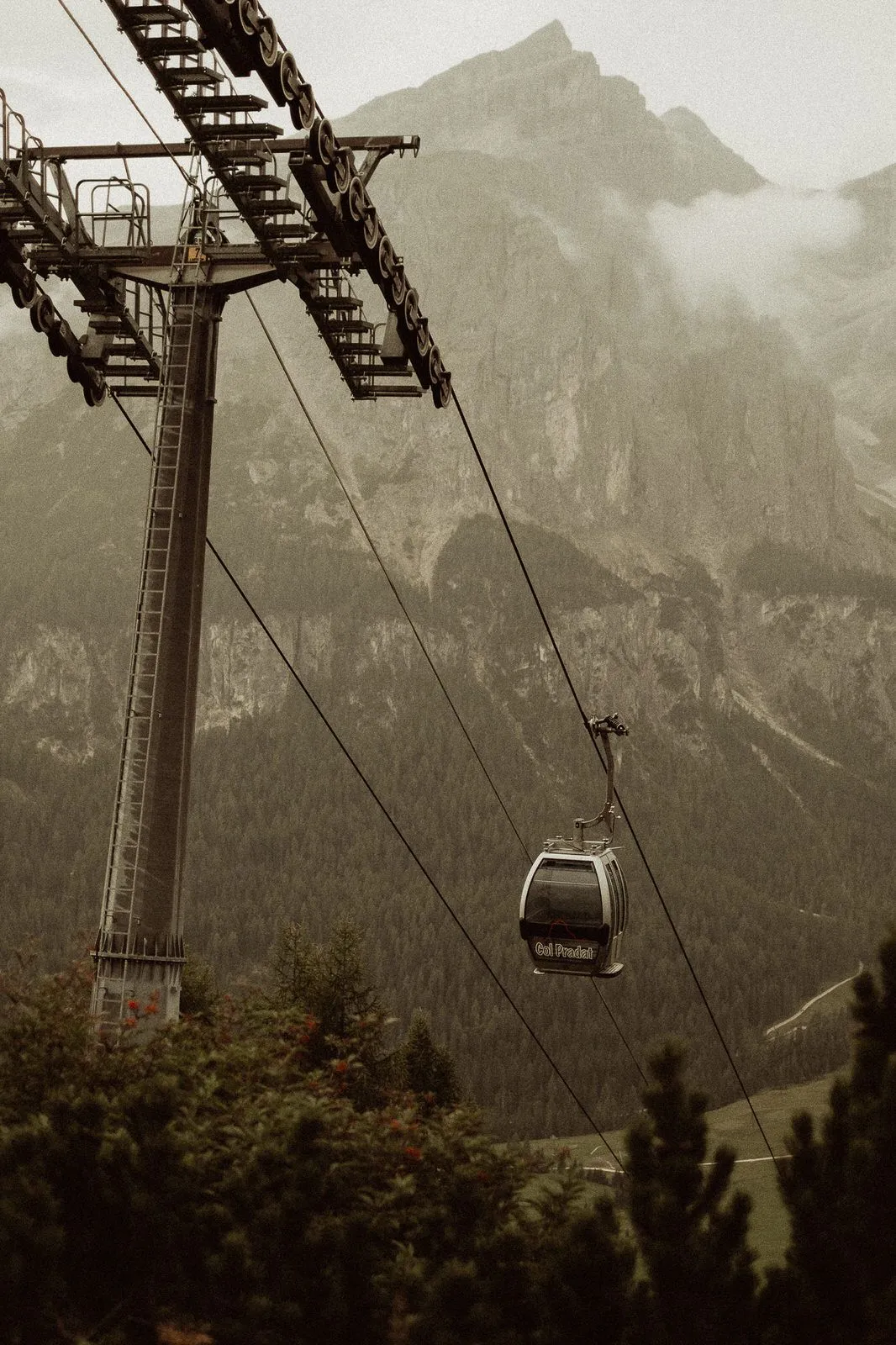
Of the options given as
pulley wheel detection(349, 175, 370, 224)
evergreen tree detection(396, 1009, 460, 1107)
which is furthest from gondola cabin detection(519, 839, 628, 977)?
evergreen tree detection(396, 1009, 460, 1107)

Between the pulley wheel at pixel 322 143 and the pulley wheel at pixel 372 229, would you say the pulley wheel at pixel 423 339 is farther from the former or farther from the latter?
the pulley wheel at pixel 322 143

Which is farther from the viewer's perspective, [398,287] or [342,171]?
[398,287]

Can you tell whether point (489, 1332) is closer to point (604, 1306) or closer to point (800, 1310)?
point (604, 1306)

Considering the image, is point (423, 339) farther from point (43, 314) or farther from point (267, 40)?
point (267, 40)

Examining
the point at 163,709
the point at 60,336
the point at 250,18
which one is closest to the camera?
the point at 250,18

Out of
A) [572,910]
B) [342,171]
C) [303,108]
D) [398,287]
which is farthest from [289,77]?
[572,910]

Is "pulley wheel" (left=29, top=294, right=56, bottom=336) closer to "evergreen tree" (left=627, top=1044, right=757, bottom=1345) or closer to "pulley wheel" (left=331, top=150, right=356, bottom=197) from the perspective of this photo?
"pulley wheel" (left=331, top=150, right=356, bottom=197)
